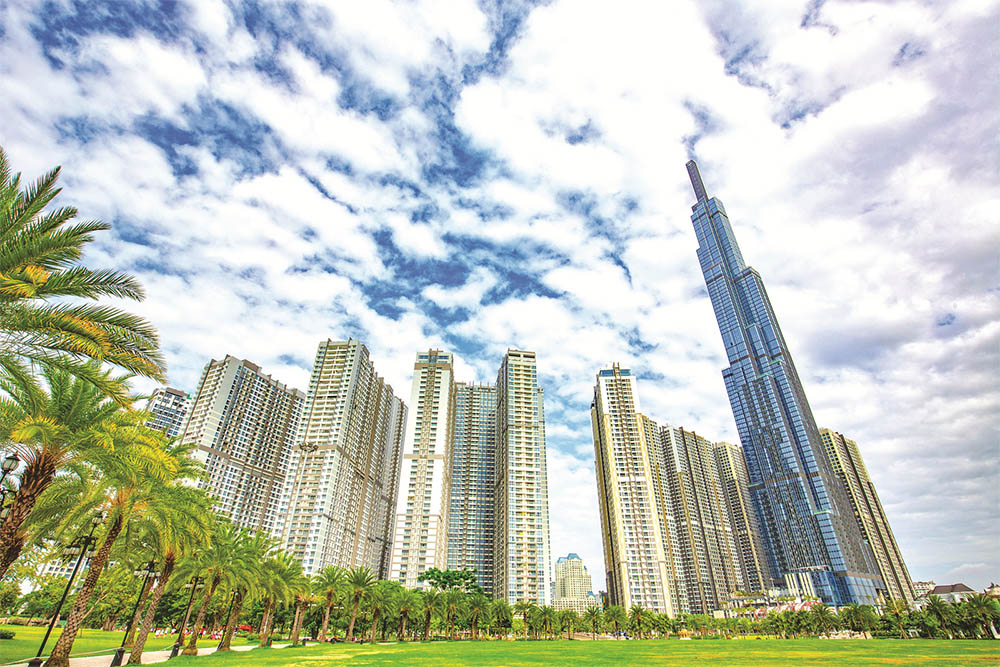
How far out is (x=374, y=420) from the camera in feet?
495

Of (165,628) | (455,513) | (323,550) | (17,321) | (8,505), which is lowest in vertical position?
(165,628)

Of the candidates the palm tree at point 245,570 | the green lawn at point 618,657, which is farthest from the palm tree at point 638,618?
the palm tree at point 245,570

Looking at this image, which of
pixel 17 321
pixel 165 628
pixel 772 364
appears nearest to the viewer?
pixel 17 321

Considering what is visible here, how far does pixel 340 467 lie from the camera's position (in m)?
124

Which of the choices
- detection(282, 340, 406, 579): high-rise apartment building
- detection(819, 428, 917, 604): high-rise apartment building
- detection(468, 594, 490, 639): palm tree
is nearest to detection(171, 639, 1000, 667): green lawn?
detection(468, 594, 490, 639): palm tree

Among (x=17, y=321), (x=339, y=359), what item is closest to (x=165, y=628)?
(x=339, y=359)

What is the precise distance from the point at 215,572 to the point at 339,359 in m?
109

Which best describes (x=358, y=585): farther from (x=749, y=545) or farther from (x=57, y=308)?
(x=749, y=545)

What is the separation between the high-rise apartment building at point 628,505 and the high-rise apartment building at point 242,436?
9746 cm

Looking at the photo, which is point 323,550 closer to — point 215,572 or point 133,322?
point 215,572

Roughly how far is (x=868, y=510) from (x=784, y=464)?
56418mm

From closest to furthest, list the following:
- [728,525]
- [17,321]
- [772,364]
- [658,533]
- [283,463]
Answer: [17,321] → [658,533] → [283,463] → [772,364] → [728,525]

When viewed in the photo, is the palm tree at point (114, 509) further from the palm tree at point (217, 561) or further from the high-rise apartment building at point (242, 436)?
the high-rise apartment building at point (242, 436)

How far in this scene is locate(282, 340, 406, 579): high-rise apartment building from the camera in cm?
11531
